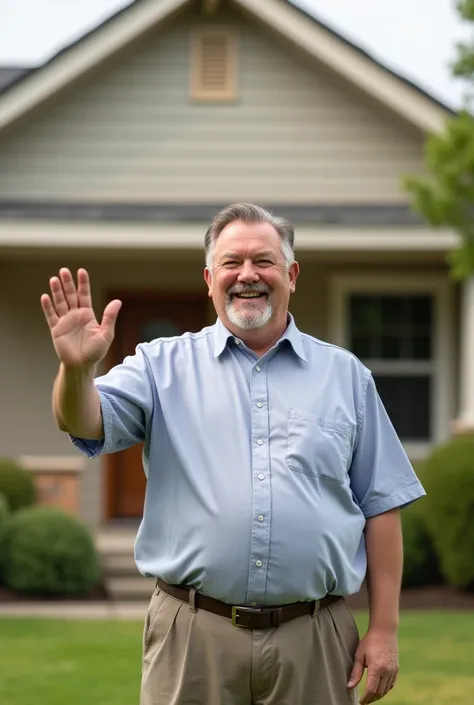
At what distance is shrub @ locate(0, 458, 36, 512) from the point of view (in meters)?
11.7

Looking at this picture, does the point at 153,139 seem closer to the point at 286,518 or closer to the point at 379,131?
the point at 379,131

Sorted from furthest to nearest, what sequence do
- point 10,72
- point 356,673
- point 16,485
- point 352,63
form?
point 10,72
point 352,63
point 16,485
point 356,673

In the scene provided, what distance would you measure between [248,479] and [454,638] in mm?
5718

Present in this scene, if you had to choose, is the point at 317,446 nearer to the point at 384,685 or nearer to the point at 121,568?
the point at 384,685

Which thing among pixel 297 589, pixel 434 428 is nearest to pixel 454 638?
pixel 434 428

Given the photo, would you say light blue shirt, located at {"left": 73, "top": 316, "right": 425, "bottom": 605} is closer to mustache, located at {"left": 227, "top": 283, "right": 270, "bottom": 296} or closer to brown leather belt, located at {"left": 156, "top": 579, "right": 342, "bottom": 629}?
brown leather belt, located at {"left": 156, "top": 579, "right": 342, "bottom": 629}

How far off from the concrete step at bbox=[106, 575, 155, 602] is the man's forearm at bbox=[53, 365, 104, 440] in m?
7.67

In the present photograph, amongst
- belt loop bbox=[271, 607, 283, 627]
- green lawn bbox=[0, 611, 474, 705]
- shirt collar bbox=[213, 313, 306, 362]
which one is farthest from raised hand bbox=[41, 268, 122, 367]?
green lawn bbox=[0, 611, 474, 705]

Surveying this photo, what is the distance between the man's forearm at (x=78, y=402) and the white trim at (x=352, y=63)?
946 centimetres

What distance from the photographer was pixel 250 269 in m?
3.63

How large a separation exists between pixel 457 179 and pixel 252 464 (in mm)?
7473

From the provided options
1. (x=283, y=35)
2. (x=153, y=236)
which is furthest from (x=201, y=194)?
(x=283, y=35)

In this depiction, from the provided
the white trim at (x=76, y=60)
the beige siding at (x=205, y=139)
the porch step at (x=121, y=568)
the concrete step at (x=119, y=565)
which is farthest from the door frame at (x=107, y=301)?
the white trim at (x=76, y=60)

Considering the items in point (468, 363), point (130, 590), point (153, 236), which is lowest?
point (130, 590)
